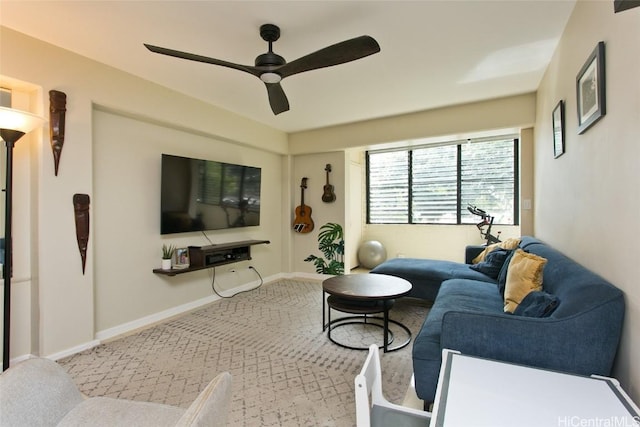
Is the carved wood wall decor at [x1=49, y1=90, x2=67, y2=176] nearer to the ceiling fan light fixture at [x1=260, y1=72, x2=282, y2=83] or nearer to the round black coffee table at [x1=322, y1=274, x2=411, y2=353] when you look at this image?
the ceiling fan light fixture at [x1=260, y1=72, x2=282, y2=83]

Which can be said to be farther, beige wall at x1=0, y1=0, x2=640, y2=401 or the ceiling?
the ceiling

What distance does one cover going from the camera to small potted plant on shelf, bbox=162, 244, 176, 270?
3375 millimetres

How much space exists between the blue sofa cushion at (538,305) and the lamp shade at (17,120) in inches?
125

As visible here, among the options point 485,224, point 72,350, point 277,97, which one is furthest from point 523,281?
point 72,350

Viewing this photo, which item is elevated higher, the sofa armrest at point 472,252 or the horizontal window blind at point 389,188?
the horizontal window blind at point 389,188

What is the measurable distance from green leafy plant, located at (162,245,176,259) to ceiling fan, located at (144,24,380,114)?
6.84 ft

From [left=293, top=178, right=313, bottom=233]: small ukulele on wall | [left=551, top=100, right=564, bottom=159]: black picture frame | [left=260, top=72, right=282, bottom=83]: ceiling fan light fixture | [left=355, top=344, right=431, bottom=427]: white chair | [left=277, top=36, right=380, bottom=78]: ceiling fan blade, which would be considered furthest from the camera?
[left=293, top=178, right=313, bottom=233]: small ukulele on wall

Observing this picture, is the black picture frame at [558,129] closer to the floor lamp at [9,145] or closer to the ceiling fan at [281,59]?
the ceiling fan at [281,59]

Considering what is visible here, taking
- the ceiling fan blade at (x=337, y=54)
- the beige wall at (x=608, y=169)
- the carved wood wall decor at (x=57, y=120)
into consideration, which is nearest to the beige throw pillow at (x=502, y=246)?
the beige wall at (x=608, y=169)

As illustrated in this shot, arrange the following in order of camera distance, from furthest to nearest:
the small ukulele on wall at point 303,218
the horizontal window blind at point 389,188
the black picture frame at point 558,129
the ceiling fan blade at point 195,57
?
the horizontal window blind at point 389,188 < the small ukulele on wall at point 303,218 < the black picture frame at point 558,129 < the ceiling fan blade at point 195,57

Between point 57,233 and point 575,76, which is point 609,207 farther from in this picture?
point 57,233

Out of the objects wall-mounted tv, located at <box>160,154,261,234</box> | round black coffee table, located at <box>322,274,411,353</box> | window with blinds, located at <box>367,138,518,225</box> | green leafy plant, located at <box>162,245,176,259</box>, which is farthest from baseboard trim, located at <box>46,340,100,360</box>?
window with blinds, located at <box>367,138,518,225</box>

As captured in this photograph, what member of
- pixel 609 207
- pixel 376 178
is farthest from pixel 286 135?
pixel 609 207

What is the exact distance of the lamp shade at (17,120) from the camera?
1868 millimetres
